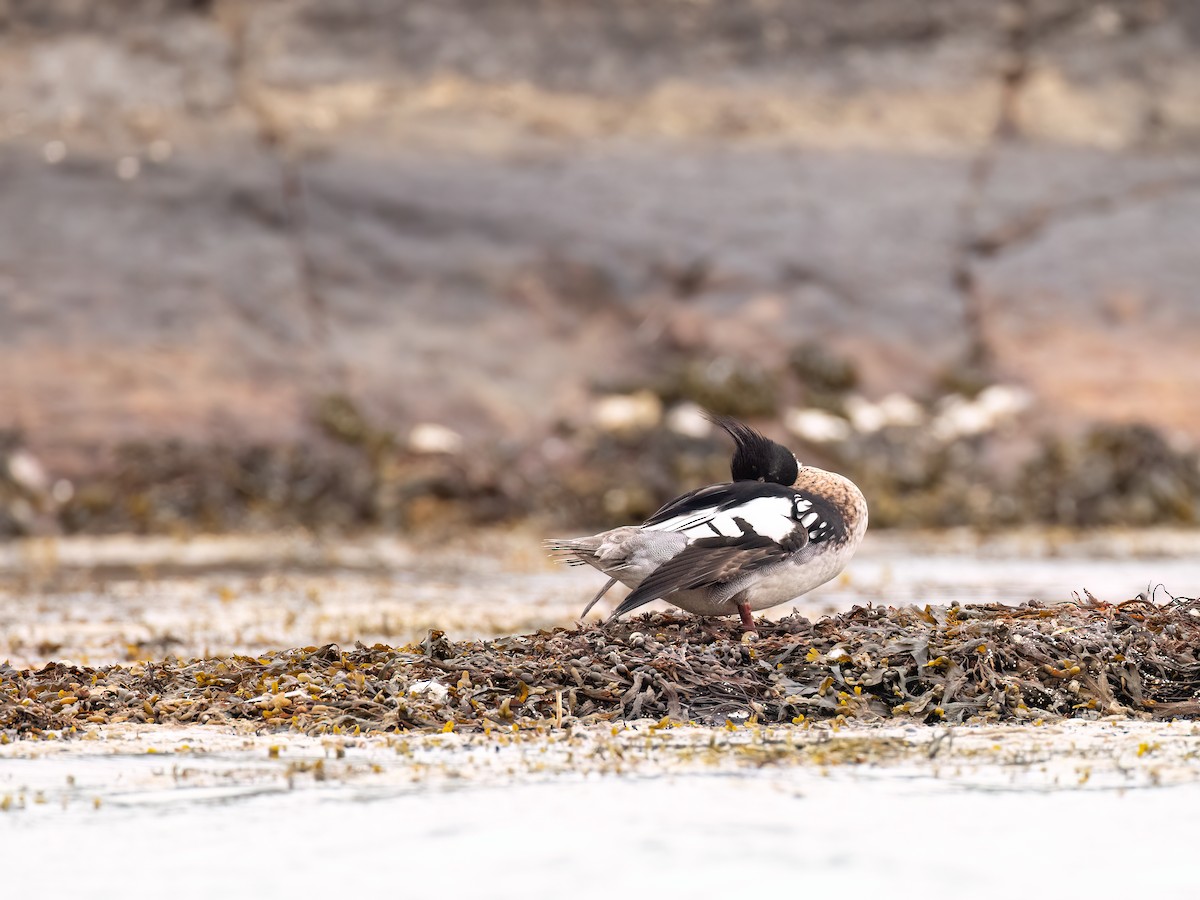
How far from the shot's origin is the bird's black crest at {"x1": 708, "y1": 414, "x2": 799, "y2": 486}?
18.2 feet

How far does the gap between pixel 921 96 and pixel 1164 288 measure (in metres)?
3.94

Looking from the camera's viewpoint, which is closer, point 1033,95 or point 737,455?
point 737,455

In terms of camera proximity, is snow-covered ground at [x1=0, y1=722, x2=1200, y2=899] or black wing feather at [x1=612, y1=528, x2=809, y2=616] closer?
snow-covered ground at [x1=0, y1=722, x2=1200, y2=899]

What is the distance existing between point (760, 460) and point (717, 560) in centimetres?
73

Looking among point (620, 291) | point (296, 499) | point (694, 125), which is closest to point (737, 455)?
point (296, 499)

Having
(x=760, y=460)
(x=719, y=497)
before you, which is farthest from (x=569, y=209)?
(x=719, y=497)

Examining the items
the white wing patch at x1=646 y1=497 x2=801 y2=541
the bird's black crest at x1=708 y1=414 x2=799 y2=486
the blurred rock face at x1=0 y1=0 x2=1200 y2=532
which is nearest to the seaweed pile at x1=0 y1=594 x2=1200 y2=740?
Answer: the white wing patch at x1=646 y1=497 x2=801 y2=541

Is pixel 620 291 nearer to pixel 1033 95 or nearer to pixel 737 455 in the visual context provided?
pixel 1033 95

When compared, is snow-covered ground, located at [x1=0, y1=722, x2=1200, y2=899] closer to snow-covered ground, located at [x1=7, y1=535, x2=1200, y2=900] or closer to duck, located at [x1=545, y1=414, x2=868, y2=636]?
snow-covered ground, located at [x1=7, y1=535, x2=1200, y2=900]

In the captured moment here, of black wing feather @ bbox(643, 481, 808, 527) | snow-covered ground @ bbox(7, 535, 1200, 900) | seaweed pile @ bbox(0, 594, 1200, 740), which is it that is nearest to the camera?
snow-covered ground @ bbox(7, 535, 1200, 900)

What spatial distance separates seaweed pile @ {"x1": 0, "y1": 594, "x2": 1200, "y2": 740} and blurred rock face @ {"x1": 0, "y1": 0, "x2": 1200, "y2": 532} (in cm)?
1043

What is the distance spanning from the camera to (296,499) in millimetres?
13961

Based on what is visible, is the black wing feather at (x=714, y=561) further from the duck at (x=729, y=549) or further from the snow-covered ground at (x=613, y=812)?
the snow-covered ground at (x=613, y=812)

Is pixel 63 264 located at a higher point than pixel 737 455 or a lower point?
higher
